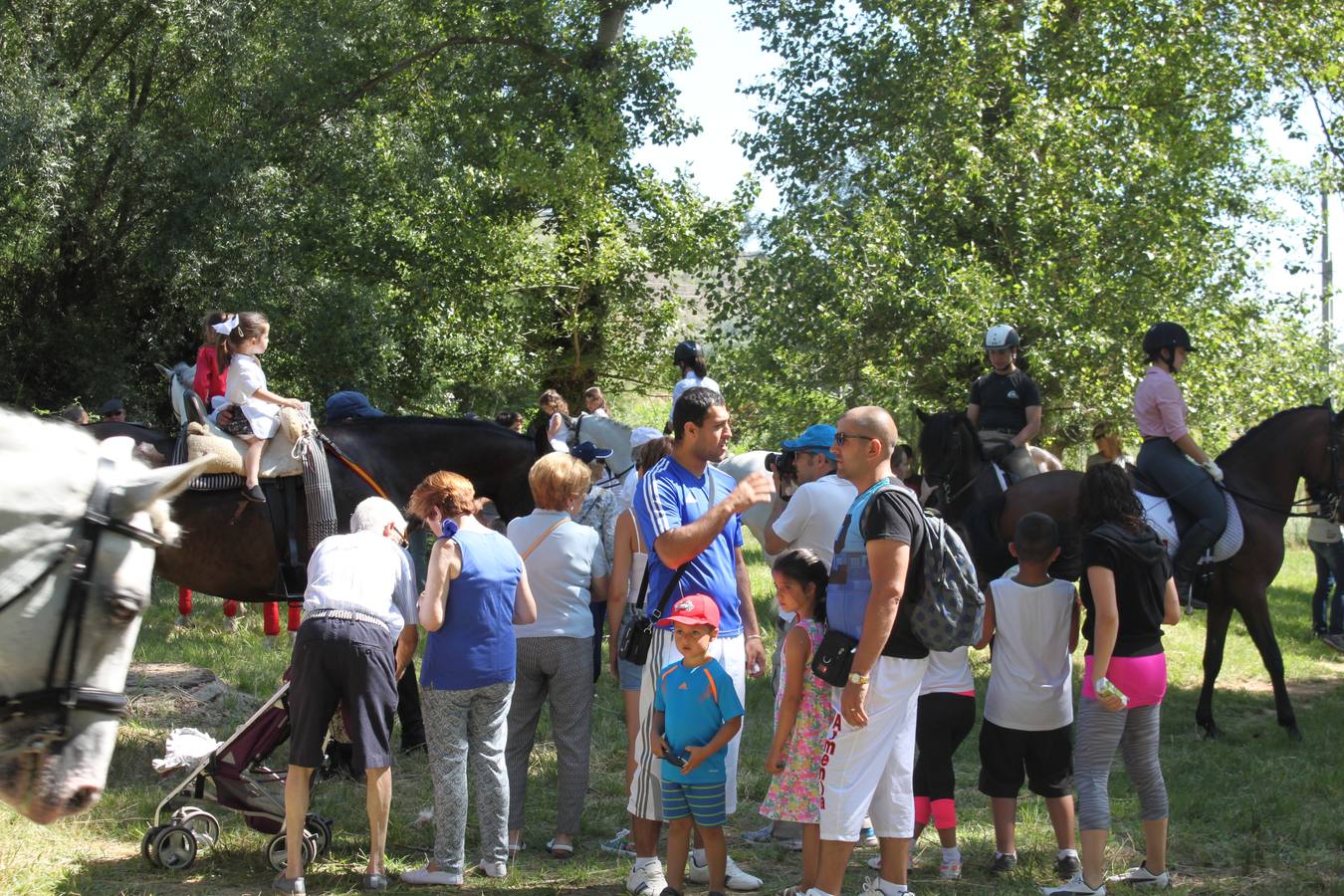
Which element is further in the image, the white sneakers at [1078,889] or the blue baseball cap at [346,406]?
the blue baseball cap at [346,406]

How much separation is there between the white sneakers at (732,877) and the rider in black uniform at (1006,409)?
190 inches

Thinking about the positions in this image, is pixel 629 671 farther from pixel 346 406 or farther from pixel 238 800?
pixel 346 406

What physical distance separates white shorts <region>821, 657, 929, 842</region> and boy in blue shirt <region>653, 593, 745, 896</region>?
427mm

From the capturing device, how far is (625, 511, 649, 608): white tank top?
18.3ft

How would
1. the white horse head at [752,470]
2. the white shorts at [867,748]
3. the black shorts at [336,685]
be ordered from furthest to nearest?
the white horse head at [752,470] < the black shorts at [336,685] < the white shorts at [867,748]

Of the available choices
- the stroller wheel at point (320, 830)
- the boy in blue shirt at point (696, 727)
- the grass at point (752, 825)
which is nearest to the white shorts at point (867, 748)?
the boy in blue shirt at point (696, 727)

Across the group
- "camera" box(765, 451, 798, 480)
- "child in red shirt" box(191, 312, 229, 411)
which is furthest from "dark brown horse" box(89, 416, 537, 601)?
"camera" box(765, 451, 798, 480)

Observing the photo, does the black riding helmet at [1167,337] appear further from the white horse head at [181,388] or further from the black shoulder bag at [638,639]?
the white horse head at [181,388]

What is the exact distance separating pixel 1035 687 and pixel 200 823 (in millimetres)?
3945

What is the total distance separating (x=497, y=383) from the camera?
17422 mm

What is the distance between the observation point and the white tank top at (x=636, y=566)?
5570 millimetres

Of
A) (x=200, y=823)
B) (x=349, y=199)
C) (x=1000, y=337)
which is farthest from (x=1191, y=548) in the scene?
(x=349, y=199)

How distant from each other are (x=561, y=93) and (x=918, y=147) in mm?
6948

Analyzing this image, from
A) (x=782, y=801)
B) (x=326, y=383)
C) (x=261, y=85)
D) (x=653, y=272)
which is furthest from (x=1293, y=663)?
(x=261, y=85)
